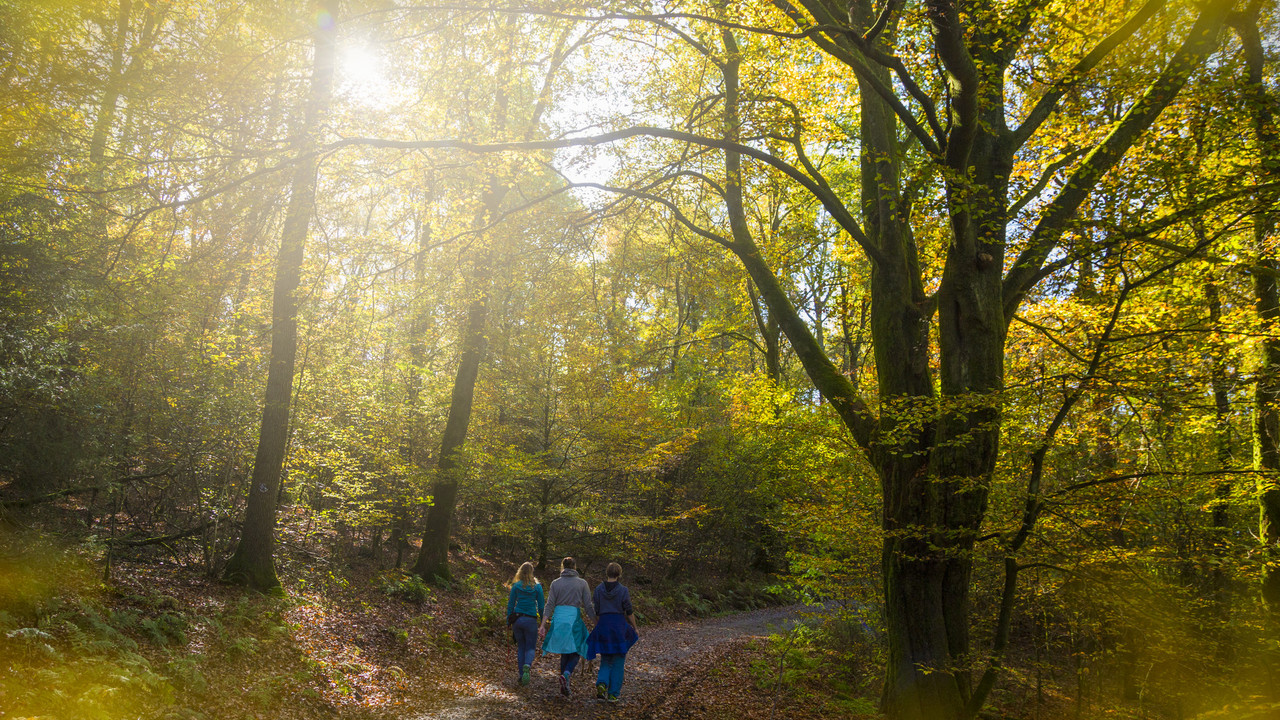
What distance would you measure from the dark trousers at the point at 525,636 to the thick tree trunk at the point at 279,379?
11.7 ft

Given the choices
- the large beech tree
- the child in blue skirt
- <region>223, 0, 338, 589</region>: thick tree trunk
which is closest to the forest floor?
the child in blue skirt

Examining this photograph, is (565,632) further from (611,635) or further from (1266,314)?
(1266,314)

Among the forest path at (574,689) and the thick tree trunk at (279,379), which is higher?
the thick tree trunk at (279,379)

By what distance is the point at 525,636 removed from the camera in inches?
305

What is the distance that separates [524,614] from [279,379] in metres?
5.09

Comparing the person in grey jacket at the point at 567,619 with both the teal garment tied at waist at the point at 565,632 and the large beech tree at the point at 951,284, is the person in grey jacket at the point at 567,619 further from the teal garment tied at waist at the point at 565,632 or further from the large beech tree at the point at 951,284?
the large beech tree at the point at 951,284

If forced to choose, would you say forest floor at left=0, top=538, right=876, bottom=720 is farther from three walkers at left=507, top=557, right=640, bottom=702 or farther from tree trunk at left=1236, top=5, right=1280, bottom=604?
tree trunk at left=1236, top=5, right=1280, bottom=604

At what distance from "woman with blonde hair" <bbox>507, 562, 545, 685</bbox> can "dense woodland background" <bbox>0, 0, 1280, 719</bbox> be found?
2.06 meters

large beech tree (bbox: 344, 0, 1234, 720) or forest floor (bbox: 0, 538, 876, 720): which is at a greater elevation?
large beech tree (bbox: 344, 0, 1234, 720)

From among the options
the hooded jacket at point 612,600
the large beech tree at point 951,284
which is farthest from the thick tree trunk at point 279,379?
the hooded jacket at point 612,600

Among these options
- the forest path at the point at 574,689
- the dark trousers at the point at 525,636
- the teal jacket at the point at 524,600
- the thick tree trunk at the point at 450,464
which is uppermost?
the thick tree trunk at the point at 450,464

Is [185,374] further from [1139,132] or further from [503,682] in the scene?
[1139,132]

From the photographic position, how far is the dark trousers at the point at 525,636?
25.2 ft

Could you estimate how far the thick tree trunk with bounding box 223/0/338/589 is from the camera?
A: 820cm
